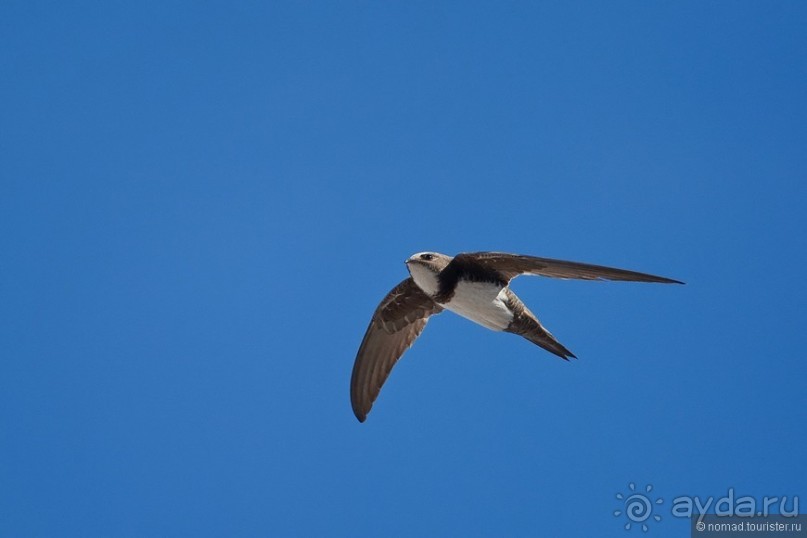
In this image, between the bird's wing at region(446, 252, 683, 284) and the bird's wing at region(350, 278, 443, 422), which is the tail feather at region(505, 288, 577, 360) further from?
the bird's wing at region(350, 278, 443, 422)

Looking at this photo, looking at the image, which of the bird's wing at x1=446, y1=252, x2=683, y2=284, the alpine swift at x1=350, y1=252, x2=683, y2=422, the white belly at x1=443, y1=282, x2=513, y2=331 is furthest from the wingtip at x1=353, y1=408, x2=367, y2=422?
the bird's wing at x1=446, y1=252, x2=683, y2=284

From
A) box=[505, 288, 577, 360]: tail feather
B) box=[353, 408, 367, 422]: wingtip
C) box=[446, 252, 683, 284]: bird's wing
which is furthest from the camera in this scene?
box=[353, 408, 367, 422]: wingtip

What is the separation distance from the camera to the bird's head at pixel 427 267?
773 centimetres

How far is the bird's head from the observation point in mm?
7734

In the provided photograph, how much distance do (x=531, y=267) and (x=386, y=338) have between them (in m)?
2.23

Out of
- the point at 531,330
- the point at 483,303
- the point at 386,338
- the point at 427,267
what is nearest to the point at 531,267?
the point at 483,303

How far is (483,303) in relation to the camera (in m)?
7.82

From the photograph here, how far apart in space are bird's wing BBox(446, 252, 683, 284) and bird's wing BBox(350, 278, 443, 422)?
1183 mm

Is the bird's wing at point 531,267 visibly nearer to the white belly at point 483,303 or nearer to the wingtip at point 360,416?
the white belly at point 483,303

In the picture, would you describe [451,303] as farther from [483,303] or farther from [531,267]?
[531,267]

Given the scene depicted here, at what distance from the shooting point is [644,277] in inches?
248

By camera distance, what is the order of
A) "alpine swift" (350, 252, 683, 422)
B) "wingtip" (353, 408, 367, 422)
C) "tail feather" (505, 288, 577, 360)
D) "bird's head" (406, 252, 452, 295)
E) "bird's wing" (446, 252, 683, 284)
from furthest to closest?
1. "wingtip" (353, 408, 367, 422)
2. "tail feather" (505, 288, 577, 360)
3. "bird's head" (406, 252, 452, 295)
4. "alpine swift" (350, 252, 683, 422)
5. "bird's wing" (446, 252, 683, 284)

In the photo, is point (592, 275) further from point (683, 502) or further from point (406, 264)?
point (683, 502)

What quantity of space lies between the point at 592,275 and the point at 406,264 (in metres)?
1.93
